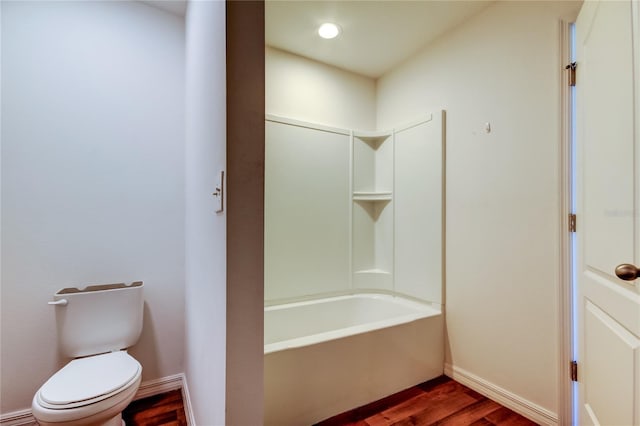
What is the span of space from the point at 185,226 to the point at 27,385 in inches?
45.8

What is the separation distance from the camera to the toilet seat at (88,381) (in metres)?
1.21

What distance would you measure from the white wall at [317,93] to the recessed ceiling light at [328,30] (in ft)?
1.16

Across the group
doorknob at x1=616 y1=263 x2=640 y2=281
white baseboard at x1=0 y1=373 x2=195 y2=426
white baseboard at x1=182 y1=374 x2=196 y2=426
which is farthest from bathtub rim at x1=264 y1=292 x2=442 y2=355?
doorknob at x1=616 y1=263 x2=640 y2=281

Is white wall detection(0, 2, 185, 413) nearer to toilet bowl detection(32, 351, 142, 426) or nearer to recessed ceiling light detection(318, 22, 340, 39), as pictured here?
toilet bowl detection(32, 351, 142, 426)

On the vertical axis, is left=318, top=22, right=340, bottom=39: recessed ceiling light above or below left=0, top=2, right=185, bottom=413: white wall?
above

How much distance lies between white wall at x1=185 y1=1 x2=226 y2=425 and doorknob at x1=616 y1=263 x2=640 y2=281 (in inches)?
45.8

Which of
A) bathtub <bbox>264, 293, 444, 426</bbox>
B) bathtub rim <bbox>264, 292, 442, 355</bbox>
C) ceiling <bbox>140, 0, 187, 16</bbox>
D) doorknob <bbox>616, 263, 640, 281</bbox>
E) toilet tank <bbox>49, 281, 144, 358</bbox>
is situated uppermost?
ceiling <bbox>140, 0, 187, 16</bbox>

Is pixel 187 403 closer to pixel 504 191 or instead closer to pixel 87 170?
pixel 87 170

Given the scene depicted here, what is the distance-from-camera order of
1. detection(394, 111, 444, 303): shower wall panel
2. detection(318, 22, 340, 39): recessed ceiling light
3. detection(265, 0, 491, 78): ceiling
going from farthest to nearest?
detection(394, 111, 444, 303): shower wall panel < detection(318, 22, 340, 39): recessed ceiling light < detection(265, 0, 491, 78): ceiling

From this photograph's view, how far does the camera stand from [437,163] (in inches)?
86.3

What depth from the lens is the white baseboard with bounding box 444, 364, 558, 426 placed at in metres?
1.58

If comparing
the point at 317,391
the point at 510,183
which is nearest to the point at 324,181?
the point at 510,183

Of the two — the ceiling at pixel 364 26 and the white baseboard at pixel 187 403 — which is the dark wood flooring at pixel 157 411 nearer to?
the white baseboard at pixel 187 403

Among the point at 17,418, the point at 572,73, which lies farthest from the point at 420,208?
the point at 17,418
